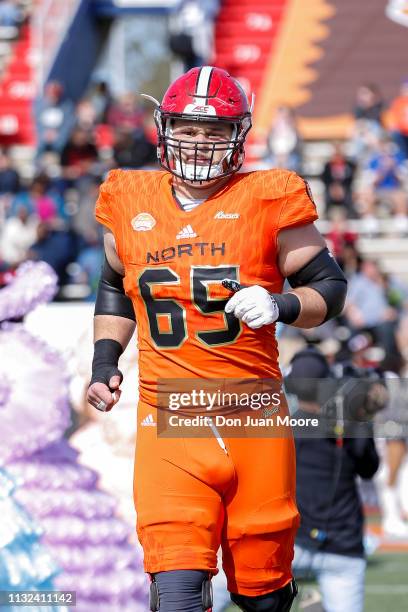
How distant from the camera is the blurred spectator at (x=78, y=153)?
13.2m

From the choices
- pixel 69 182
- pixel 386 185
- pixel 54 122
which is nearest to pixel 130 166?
pixel 69 182

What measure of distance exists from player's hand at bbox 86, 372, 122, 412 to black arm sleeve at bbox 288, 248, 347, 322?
0.60 meters

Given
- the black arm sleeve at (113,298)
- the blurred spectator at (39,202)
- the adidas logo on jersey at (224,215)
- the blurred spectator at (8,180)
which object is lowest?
the blurred spectator at (8,180)

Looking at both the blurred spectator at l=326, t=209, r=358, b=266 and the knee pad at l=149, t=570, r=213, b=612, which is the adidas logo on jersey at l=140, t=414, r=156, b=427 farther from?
the blurred spectator at l=326, t=209, r=358, b=266

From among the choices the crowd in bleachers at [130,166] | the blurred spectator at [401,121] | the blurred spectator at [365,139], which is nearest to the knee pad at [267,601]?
the crowd in bleachers at [130,166]

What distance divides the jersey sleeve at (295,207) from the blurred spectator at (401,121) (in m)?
Result: 11.0

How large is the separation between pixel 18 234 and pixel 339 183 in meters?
3.45

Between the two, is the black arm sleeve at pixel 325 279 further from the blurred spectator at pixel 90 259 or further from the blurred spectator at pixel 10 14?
the blurred spectator at pixel 10 14

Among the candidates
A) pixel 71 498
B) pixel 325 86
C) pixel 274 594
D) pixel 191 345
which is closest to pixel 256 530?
pixel 274 594

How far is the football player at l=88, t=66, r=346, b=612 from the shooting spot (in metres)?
3.44

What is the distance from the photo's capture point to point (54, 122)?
14.7 meters

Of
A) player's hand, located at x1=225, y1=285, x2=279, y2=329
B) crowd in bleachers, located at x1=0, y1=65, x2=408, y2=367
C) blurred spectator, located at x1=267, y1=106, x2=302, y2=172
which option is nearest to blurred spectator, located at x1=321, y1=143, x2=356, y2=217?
crowd in bleachers, located at x1=0, y1=65, x2=408, y2=367

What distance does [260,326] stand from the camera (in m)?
3.30

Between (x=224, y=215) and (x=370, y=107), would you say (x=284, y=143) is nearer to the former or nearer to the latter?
(x=370, y=107)
